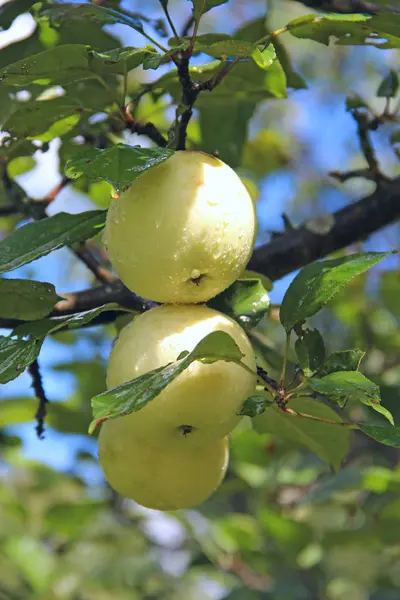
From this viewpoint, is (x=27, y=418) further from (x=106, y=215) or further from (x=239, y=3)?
(x=239, y=3)

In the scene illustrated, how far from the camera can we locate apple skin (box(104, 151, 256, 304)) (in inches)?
25.5

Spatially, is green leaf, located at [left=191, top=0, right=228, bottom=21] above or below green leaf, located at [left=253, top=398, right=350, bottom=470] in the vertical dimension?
above

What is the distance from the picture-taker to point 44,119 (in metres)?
0.88

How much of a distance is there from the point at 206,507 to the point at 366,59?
8.44ft

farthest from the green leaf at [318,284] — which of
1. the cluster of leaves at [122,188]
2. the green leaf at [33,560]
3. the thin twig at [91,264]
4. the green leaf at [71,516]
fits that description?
the green leaf at [33,560]

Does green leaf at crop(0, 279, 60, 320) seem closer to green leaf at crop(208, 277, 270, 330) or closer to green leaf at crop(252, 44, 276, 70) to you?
green leaf at crop(208, 277, 270, 330)

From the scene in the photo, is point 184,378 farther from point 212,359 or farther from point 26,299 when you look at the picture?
point 26,299

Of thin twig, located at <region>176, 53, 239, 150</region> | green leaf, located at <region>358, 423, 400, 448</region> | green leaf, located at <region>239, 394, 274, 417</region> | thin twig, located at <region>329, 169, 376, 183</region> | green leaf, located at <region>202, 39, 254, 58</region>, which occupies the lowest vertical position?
thin twig, located at <region>329, 169, 376, 183</region>

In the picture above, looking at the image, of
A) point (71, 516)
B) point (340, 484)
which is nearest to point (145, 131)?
point (340, 484)

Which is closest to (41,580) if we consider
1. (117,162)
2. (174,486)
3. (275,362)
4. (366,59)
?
(275,362)

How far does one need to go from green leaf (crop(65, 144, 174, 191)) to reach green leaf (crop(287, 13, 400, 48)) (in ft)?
0.74

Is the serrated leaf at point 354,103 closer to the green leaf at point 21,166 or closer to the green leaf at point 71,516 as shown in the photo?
the green leaf at point 21,166

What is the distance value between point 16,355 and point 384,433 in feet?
1.08

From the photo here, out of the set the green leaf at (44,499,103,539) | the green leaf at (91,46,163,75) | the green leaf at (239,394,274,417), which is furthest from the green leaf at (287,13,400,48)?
the green leaf at (44,499,103,539)
